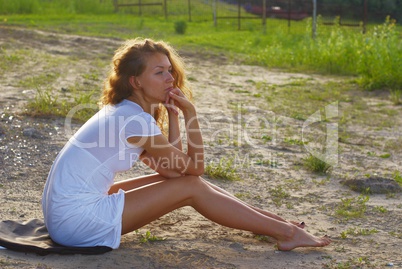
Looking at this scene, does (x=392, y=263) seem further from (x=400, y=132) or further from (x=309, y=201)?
(x=400, y=132)

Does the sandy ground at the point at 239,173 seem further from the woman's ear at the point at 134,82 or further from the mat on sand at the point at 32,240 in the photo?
the woman's ear at the point at 134,82

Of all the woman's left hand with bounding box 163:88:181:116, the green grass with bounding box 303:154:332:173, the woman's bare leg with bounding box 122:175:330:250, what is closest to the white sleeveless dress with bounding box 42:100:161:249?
the woman's bare leg with bounding box 122:175:330:250

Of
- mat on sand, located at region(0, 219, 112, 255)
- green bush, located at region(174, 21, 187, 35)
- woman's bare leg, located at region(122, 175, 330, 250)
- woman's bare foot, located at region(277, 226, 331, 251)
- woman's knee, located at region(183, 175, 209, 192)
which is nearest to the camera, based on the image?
mat on sand, located at region(0, 219, 112, 255)

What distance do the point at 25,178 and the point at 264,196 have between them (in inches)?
77.0

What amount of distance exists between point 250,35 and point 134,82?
1304 cm

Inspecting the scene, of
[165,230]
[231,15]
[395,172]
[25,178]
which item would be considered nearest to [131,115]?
[165,230]

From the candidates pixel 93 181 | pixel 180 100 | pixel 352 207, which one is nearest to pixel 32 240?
pixel 93 181

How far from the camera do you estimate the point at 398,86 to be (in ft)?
36.6

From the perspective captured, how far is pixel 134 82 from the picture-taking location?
15.2 feet

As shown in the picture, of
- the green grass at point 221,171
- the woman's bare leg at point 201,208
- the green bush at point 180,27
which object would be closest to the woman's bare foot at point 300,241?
the woman's bare leg at point 201,208

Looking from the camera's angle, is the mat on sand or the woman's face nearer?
the mat on sand

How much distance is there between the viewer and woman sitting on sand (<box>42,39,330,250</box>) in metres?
4.36

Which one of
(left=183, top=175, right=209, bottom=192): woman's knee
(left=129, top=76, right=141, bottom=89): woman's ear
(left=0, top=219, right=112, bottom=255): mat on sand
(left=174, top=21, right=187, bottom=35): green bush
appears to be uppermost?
(left=129, top=76, right=141, bottom=89): woman's ear

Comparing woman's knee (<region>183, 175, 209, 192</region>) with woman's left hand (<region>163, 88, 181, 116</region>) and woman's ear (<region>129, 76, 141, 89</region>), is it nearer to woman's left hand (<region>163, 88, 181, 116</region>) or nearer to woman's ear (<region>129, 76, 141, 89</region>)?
woman's left hand (<region>163, 88, 181, 116</region>)
